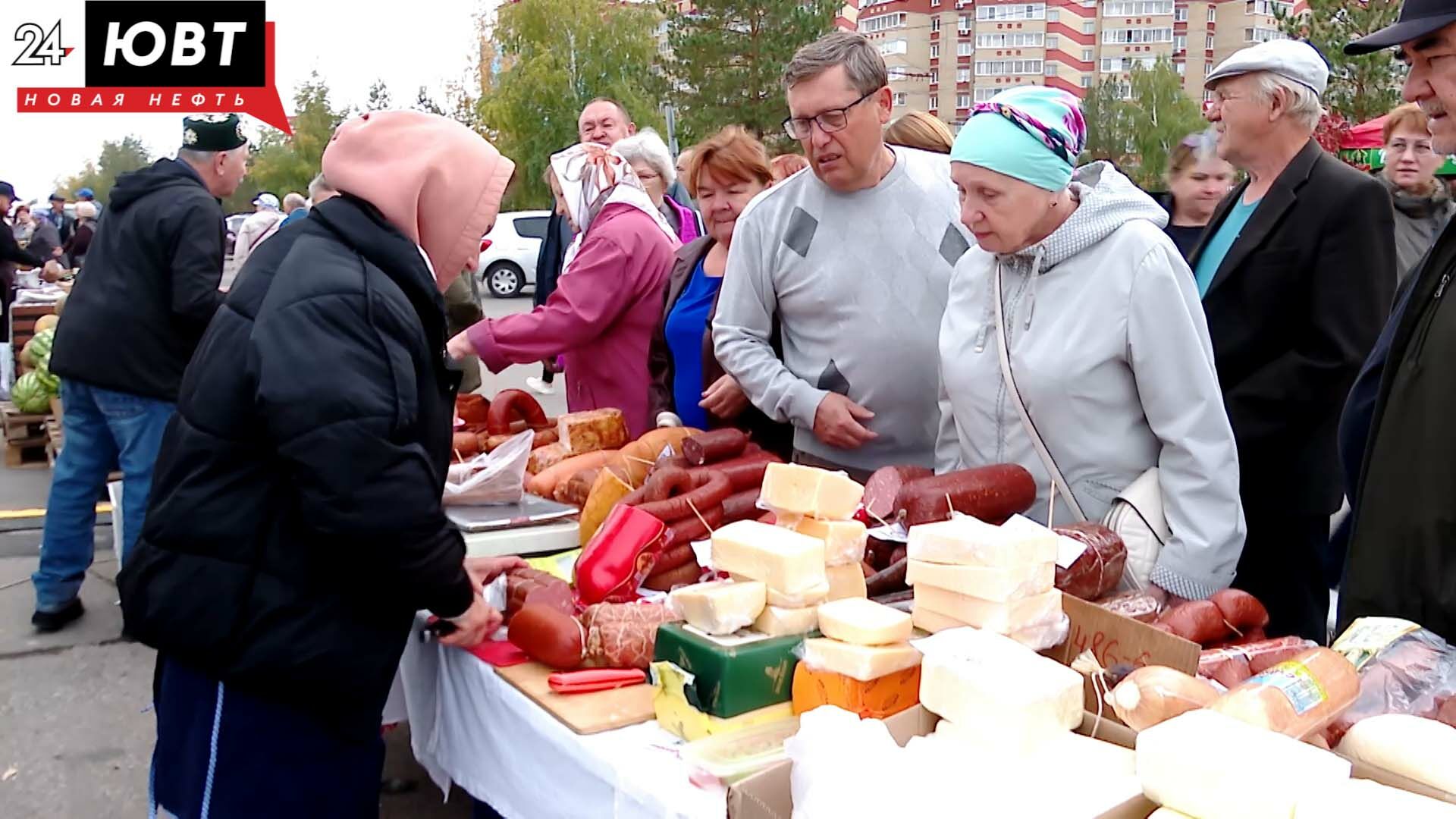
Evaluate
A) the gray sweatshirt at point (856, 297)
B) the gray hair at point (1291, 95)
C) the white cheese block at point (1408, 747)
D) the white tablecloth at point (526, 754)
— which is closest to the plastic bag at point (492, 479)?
the white tablecloth at point (526, 754)

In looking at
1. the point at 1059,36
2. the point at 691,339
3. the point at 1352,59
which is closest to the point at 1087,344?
the point at 691,339

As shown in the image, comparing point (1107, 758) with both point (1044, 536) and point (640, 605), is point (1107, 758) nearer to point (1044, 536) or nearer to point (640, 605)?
point (1044, 536)

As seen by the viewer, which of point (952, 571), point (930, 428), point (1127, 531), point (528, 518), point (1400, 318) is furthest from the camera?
point (930, 428)

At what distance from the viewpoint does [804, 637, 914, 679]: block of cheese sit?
1.63 m

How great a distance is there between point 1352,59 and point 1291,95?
1628cm

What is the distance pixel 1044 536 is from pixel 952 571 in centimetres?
15

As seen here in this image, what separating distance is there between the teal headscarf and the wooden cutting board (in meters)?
1.22

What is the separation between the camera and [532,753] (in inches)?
80.2

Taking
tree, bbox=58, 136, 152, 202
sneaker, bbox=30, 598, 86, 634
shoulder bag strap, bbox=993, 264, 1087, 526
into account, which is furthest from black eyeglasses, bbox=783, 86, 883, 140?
tree, bbox=58, 136, 152, 202

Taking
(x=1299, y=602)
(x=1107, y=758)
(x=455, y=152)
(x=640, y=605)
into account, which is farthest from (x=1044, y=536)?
(x=1299, y=602)

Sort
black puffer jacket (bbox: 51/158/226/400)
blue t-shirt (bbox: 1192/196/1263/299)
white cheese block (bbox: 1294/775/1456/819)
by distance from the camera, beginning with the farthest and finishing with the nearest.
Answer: black puffer jacket (bbox: 51/158/226/400) < blue t-shirt (bbox: 1192/196/1263/299) < white cheese block (bbox: 1294/775/1456/819)

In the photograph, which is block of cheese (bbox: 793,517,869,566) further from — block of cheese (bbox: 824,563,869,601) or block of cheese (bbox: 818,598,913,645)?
block of cheese (bbox: 818,598,913,645)

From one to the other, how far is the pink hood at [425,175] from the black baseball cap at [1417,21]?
1.51 metres

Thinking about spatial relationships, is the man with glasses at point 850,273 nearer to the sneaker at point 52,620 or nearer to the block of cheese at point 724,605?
the block of cheese at point 724,605
